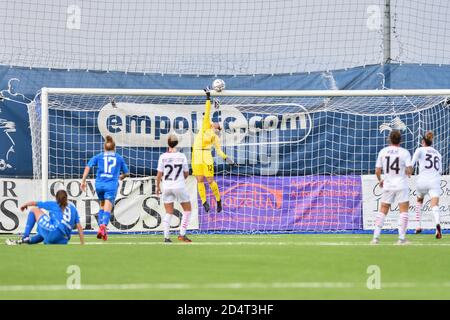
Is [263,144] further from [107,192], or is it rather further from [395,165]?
[395,165]

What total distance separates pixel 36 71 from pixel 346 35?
747cm

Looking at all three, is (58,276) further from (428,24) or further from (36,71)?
(428,24)

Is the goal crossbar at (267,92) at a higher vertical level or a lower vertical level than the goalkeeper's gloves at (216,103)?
higher

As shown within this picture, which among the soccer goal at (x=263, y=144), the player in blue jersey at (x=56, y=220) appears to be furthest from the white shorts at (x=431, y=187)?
the player in blue jersey at (x=56, y=220)

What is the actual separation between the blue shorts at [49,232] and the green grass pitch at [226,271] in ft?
1.14

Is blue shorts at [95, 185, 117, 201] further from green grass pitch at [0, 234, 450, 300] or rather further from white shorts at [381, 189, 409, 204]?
white shorts at [381, 189, 409, 204]

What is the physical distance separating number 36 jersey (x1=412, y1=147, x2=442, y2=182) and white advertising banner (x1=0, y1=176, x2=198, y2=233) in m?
5.48

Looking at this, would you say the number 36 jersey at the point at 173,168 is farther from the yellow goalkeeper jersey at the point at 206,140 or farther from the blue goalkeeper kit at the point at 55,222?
the yellow goalkeeper jersey at the point at 206,140

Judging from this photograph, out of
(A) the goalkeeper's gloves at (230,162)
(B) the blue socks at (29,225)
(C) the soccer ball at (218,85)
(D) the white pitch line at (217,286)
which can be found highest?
(C) the soccer ball at (218,85)

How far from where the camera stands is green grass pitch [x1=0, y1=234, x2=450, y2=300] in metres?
9.56

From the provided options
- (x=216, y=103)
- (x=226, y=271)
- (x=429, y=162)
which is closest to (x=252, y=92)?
(x=216, y=103)

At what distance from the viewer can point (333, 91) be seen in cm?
2166

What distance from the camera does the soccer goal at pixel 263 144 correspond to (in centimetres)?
2333

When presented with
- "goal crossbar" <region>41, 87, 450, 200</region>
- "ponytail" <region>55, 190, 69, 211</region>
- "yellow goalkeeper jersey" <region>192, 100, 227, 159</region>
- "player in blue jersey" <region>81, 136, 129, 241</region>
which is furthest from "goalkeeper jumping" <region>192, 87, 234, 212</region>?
"ponytail" <region>55, 190, 69, 211</region>
